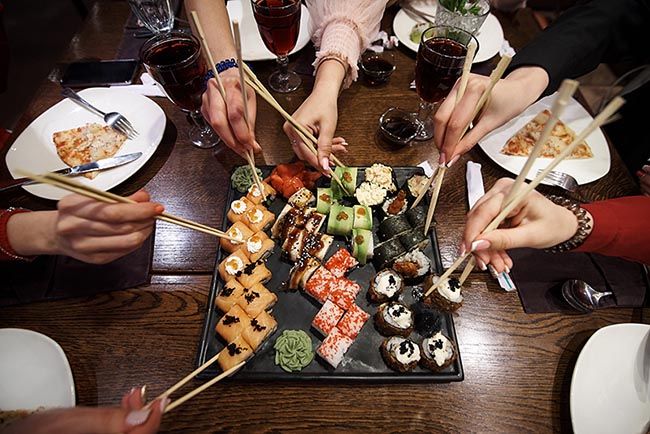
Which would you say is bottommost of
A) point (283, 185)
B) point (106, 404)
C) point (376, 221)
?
point (106, 404)

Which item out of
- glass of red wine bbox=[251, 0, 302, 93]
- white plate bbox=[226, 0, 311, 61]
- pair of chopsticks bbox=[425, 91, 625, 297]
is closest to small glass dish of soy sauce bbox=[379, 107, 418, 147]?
glass of red wine bbox=[251, 0, 302, 93]

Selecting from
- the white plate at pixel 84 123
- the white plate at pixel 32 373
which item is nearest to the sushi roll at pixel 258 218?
the white plate at pixel 84 123

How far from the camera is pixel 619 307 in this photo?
1.78 meters

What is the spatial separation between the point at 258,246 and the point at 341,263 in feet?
1.53

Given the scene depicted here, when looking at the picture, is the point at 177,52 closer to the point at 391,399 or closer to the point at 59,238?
the point at 59,238

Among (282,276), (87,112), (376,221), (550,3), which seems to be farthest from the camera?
(550,3)

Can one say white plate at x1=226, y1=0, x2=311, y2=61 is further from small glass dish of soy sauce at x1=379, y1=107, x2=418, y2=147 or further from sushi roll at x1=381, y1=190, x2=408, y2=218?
sushi roll at x1=381, y1=190, x2=408, y2=218

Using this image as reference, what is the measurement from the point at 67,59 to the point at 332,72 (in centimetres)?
205

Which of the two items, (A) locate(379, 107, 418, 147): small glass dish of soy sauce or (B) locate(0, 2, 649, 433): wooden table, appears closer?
(B) locate(0, 2, 649, 433): wooden table

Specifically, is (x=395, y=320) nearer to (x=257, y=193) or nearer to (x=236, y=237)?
(x=236, y=237)

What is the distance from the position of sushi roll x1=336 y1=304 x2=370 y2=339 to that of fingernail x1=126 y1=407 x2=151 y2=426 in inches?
34.0

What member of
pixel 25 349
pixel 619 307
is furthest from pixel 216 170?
pixel 619 307

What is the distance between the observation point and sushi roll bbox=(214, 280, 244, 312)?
5.88 ft

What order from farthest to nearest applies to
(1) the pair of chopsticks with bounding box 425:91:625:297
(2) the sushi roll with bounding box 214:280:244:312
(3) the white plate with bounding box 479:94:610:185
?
1. (3) the white plate with bounding box 479:94:610:185
2. (2) the sushi roll with bounding box 214:280:244:312
3. (1) the pair of chopsticks with bounding box 425:91:625:297
